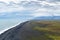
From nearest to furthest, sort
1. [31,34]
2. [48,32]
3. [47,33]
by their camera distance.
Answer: [31,34], [47,33], [48,32]

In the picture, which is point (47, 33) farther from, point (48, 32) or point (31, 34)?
point (31, 34)

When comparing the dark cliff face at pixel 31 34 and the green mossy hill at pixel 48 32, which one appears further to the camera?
the green mossy hill at pixel 48 32

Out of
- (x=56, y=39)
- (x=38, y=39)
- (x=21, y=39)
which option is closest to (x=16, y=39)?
(x=21, y=39)

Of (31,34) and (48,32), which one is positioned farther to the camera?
(48,32)

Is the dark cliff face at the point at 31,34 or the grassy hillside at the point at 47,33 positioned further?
the dark cliff face at the point at 31,34

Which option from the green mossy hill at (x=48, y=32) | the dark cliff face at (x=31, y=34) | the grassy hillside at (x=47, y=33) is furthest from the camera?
the green mossy hill at (x=48, y=32)

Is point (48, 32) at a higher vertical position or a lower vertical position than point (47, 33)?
lower

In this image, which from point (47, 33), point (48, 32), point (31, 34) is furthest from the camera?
point (48, 32)

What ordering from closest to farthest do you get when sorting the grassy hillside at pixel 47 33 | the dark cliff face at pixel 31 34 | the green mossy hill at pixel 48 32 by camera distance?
the grassy hillside at pixel 47 33, the dark cliff face at pixel 31 34, the green mossy hill at pixel 48 32

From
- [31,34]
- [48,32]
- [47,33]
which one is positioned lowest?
[48,32]

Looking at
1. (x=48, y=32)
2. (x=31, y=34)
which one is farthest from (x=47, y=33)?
(x=31, y=34)

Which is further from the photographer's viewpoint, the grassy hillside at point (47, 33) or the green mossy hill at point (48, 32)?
the green mossy hill at point (48, 32)
